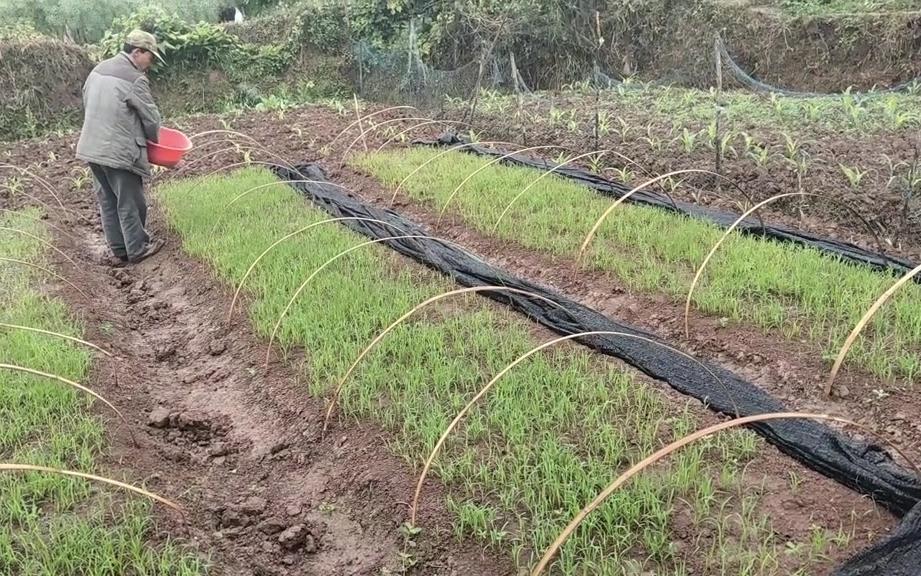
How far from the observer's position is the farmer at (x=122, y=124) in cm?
466

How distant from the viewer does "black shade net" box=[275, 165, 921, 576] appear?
81.4 inches

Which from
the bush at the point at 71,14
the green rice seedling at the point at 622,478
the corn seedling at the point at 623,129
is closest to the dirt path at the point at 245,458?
the green rice seedling at the point at 622,478

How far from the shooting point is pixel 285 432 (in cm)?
320

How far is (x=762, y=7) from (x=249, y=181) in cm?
956

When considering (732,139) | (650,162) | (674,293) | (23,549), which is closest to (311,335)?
(23,549)

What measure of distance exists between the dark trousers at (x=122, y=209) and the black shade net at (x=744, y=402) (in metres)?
1.99

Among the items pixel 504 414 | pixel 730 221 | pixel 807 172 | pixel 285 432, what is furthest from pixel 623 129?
pixel 285 432

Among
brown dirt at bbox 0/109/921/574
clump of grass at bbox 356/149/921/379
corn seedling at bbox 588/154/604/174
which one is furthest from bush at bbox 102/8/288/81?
corn seedling at bbox 588/154/604/174

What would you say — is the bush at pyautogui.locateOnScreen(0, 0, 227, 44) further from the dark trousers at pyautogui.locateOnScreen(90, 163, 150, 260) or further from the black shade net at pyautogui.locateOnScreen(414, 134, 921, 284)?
the black shade net at pyautogui.locateOnScreen(414, 134, 921, 284)

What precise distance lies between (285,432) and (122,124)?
9.51ft

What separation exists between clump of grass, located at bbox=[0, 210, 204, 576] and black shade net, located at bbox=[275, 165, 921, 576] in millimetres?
2182

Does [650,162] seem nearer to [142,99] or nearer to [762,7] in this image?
[142,99]

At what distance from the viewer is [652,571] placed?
2.21 metres

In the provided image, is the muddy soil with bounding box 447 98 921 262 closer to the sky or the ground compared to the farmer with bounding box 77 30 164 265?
closer to the ground
